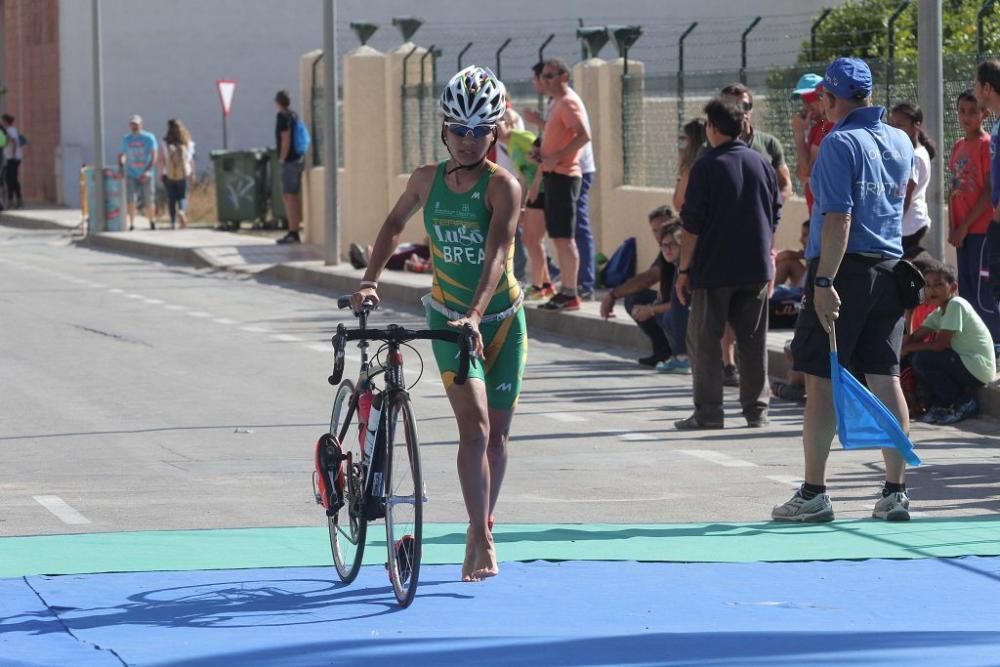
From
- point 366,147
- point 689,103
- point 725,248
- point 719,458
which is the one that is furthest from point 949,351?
point 366,147

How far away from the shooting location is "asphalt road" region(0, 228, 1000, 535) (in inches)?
350

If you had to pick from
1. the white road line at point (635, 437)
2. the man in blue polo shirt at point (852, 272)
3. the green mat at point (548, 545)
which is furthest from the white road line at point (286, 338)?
the man in blue polo shirt at point (852, 272)

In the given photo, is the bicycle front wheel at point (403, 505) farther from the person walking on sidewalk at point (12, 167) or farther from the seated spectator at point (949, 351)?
the person walking on sidewalk at point (12, 167)

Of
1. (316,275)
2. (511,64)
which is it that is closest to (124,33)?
(511,64)

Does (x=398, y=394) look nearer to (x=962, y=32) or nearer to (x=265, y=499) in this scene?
(x=265, y=499)

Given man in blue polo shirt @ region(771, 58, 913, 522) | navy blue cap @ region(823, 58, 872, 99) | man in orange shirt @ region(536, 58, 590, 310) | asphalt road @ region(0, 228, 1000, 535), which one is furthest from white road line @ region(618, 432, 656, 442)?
man in orange shirt @ region(536, 58, 590, 310)

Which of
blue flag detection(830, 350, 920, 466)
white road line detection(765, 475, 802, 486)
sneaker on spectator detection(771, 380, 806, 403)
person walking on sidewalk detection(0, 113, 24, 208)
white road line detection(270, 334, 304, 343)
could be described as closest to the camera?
blue flag detection(830, 350, 920, 466)

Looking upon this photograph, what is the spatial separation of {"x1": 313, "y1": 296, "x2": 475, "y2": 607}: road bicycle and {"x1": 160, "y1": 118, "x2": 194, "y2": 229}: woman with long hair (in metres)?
23.7

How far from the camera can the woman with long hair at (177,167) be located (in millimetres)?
30297

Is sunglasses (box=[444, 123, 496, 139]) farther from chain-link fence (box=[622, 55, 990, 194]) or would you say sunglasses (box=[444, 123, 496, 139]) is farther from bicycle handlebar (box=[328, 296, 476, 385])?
chain-link fence (box=[622, 55, 990, 194])

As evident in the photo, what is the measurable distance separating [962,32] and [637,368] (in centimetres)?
593

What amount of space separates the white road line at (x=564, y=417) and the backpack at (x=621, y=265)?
265 inches

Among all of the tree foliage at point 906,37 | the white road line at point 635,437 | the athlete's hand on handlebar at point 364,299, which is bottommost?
the white road line at point 635,437

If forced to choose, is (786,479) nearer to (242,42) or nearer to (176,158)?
(176,158)
